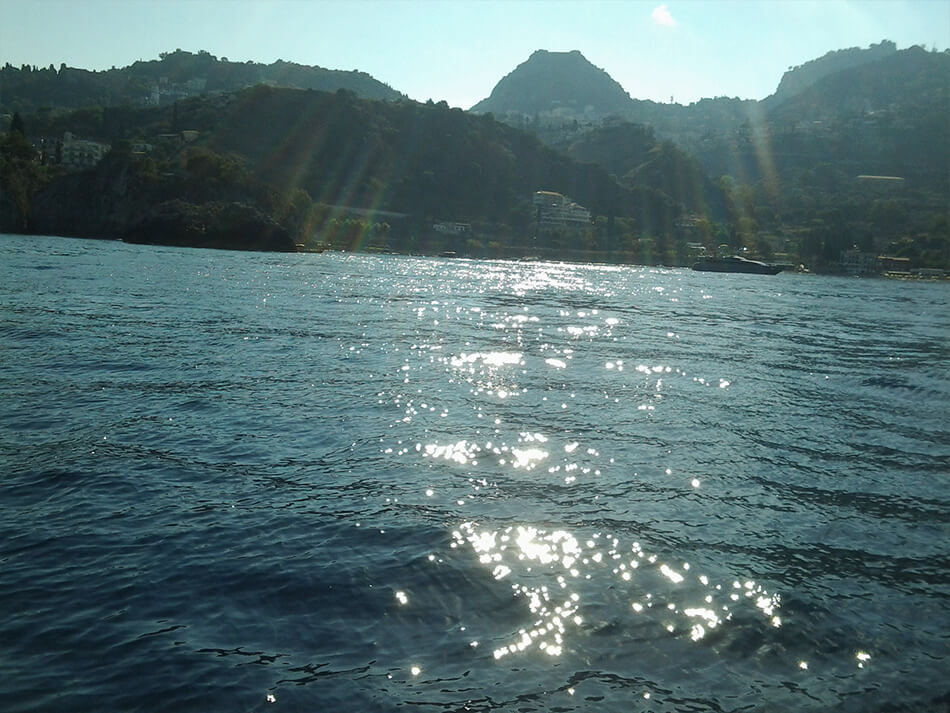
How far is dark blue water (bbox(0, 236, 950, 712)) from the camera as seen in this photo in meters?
5.48

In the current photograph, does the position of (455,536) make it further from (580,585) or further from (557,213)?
(557,213)

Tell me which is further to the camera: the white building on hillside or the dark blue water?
the white building on hillside

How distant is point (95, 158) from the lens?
518ft

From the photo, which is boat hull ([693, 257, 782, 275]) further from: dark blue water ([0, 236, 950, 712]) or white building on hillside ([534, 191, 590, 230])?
dark blue water ([0, 236, 950, 712])

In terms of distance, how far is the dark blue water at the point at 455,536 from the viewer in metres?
5.48

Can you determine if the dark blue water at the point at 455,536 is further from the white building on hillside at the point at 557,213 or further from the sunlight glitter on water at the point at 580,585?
the white building on hillside at the point at 557,213

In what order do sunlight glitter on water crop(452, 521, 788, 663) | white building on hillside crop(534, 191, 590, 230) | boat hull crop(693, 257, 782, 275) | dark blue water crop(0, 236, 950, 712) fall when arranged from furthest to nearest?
white building on hillside crop(534, 191, 590, 230), boat hull crop(693, 257, 782, 275), sunlight glitter on water crop(452, 521, 788, 663), dark blue water crop(0, 236, 950, 712)

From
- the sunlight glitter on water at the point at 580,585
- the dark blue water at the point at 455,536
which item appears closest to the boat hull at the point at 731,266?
the dark blue water at the point at 455,536

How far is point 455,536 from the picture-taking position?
7973mm

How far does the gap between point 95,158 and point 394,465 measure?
172241 millimetres

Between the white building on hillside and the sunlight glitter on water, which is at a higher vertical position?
the white building on hillside

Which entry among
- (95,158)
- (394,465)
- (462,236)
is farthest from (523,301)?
(95,158)

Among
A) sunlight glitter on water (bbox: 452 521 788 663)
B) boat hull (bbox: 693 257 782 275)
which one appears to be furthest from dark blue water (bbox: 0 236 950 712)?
boat hull (bbox: 693 257 782 275)

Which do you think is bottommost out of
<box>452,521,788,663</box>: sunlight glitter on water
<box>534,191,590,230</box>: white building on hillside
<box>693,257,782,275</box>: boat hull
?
<box>452,521,788,663</box>: sunlight glitter on water
